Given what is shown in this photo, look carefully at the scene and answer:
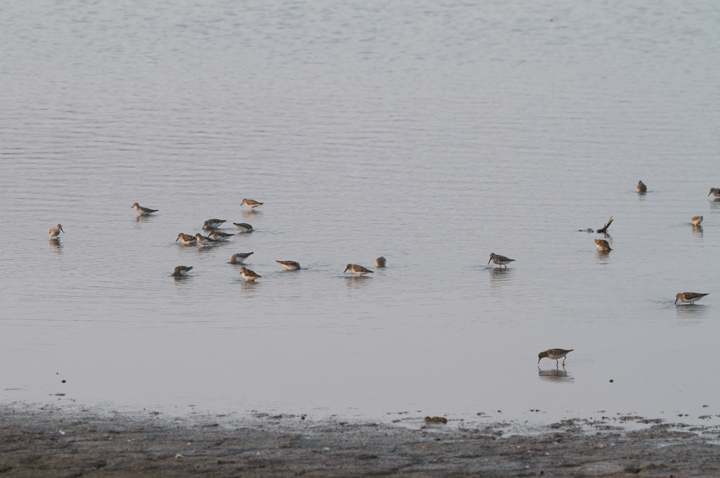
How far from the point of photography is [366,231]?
22109mm

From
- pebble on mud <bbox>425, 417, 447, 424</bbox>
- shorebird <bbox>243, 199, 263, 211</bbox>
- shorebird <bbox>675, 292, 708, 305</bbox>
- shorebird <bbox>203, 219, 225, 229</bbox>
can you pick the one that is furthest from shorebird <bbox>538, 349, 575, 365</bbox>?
shorebird <bbox>243, 199, 263, 211</bbox>

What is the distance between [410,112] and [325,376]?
87.0ft

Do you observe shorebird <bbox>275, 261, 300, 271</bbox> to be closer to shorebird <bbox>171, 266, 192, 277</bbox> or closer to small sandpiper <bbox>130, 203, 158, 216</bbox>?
shorebird <bbox>171, 266, 192, 277</bbox>

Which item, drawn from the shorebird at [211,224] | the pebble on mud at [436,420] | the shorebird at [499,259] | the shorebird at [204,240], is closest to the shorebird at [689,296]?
the shorebird at [499,259]

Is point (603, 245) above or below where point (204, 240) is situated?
below

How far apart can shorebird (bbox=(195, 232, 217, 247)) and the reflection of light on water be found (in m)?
10.1

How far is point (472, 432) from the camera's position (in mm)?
10398

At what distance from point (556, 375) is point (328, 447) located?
12.9ft

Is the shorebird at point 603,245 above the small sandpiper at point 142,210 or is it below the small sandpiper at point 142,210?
below

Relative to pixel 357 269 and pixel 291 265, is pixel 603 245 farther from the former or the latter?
pixel 291 265

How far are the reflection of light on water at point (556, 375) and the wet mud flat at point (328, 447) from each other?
163cm

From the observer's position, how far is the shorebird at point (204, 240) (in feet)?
69.7

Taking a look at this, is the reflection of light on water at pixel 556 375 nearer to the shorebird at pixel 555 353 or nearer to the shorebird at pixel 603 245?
the shorebird at pixel 555 353

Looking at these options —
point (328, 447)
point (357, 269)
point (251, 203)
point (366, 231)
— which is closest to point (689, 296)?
point (357, 269)
